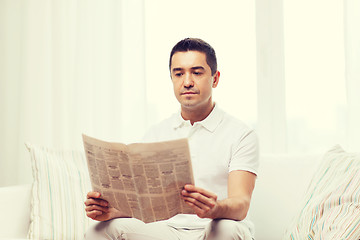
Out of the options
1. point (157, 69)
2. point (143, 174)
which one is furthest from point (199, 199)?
point (157, 69)

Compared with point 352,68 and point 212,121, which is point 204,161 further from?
point 352,68

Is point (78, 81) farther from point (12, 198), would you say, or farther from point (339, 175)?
point (339, 175)

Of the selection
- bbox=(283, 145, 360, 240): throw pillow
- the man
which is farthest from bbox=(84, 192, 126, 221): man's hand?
bbox=(283, 145, 360, 240): throw pillow

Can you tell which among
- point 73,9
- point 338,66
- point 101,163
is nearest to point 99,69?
point 73,9

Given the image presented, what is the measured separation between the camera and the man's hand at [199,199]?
4.17 ft

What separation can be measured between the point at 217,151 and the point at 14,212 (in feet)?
3.16

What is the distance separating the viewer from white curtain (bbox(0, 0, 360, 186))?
262 centimetres

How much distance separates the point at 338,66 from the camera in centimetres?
260

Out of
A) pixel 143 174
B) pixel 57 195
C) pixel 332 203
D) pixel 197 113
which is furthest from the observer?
pixel 57 195

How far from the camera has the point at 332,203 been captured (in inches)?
63.6

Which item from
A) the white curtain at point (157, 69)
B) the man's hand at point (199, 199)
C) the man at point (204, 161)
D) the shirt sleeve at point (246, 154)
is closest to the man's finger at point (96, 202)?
the man at point (204, 161)

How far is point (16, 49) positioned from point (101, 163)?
214cm

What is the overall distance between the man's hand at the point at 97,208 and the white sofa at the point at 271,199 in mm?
704

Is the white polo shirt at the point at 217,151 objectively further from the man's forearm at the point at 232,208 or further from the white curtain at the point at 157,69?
the white curtain at the point at 157,69
